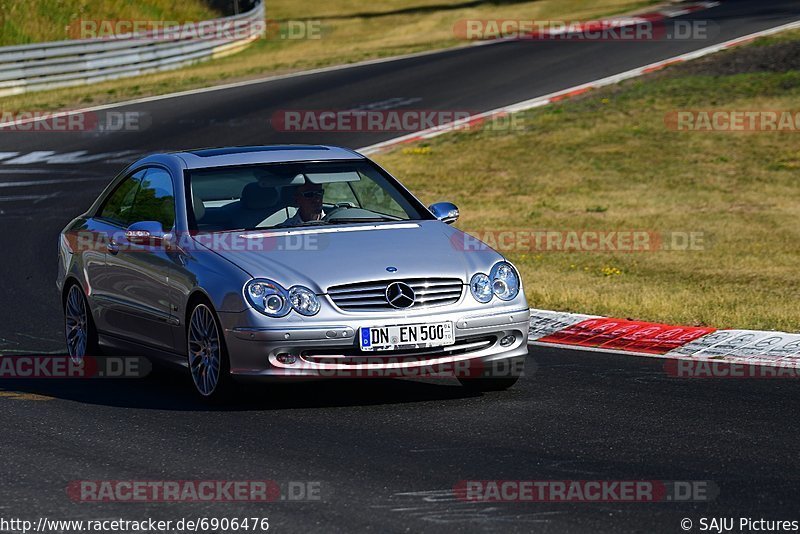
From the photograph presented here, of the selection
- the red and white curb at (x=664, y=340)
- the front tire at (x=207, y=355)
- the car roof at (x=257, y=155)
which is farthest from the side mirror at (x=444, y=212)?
the front tire at (x=207, y=355)

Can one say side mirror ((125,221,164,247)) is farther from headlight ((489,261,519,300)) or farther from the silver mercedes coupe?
headlight ((489,261,519,300))

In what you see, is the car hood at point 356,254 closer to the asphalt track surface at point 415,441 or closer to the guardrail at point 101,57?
the asphalt track surface at point 415,441

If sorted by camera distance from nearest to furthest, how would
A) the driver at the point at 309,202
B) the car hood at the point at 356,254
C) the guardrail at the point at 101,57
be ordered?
the car hood at the point at 356,254
the driver at the point at 309,202
the guardrail at the point at 101,57

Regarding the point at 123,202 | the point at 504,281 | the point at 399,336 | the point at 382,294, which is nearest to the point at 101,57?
the point at 123,202

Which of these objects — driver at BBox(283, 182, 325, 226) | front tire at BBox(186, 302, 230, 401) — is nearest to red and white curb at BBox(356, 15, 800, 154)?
driver at BBox(283, 182, 325, 226)

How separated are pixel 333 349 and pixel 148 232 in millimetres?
1704

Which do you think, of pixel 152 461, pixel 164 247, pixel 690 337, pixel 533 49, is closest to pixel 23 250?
pixel 164 247

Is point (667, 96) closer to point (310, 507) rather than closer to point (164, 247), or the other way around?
point (164, 247)

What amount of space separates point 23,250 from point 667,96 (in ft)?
45.5

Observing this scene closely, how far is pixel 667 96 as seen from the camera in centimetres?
2623

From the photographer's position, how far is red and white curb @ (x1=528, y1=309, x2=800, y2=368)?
32.8 feet

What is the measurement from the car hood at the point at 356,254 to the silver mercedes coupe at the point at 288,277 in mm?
12

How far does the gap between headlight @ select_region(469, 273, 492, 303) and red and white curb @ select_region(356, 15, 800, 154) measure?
1450 centimetres

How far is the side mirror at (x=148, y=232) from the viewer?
9.27 m
